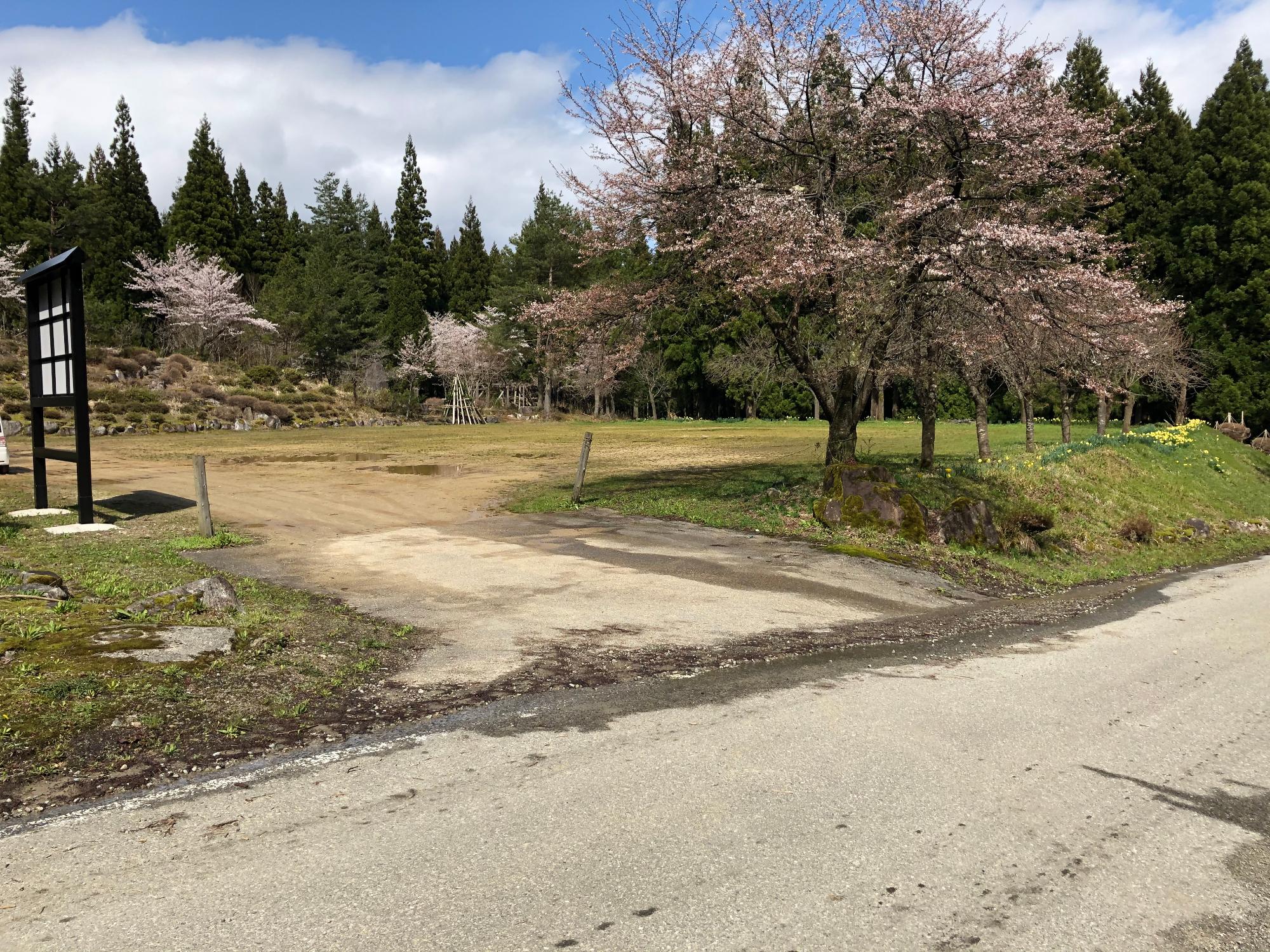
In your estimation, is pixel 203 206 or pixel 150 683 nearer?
pixel 150 683

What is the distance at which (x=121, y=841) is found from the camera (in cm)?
375

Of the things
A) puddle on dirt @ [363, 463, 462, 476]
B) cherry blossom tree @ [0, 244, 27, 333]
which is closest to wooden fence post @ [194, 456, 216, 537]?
puddle on dirt @ [363, 463, 462, 476]

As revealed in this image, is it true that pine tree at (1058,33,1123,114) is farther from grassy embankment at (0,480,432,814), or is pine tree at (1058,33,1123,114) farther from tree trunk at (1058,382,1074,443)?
grassy embankment at (0,480,432,814)

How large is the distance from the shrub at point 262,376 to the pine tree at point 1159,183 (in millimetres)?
44539

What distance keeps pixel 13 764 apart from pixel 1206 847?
5767mm

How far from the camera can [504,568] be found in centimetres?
1054

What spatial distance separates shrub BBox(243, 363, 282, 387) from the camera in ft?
165

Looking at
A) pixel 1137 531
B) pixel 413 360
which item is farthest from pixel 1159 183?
pixel 413 360

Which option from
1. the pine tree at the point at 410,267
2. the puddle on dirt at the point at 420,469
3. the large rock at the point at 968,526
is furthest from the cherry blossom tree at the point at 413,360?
the large rock at the point at 968,526

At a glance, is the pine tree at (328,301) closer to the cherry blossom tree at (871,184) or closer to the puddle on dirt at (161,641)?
the cherry blossom tree at (871,184)

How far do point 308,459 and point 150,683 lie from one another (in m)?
22.7

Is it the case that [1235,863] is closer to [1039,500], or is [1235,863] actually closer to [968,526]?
[968,526]

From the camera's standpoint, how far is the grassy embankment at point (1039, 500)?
13.5 metres

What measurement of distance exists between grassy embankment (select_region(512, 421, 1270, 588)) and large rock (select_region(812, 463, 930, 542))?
0.27 meters
